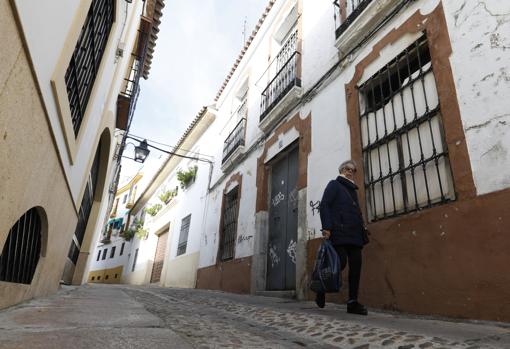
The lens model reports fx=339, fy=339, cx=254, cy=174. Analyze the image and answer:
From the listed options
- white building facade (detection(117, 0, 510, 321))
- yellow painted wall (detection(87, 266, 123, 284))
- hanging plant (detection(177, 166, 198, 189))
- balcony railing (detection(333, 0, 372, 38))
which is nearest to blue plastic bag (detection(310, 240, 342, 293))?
white building facade (detection(117, 0, 510, 321))

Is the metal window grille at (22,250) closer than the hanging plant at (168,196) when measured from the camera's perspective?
Yes

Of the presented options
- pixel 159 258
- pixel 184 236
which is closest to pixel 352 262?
pixel 184 236

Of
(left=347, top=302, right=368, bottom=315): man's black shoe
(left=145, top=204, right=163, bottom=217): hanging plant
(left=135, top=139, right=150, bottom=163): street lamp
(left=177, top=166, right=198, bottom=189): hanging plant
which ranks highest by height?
(left=177, top=166, right=198, bottom=189): hanging plant

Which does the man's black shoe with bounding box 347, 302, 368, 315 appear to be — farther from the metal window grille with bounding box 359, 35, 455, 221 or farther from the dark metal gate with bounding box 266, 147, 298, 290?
the dark metal gate with bounding box 266, 147, 298, 290

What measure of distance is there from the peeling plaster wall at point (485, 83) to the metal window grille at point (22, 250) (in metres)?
3.35

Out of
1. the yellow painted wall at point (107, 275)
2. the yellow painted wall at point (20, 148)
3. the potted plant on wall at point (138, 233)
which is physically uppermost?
the potted plant on wall at point (138, 233)

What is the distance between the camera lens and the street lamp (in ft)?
32.6

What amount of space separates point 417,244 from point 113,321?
2.55 metres

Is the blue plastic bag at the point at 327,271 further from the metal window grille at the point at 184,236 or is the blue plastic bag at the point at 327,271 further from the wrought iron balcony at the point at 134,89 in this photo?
the metal window grille at the point at 184,236

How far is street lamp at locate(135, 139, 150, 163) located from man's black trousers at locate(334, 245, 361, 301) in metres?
7.97

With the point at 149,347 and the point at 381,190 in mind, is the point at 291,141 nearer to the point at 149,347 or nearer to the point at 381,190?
the point at 381,190

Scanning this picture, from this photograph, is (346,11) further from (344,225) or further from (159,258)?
(159,258)

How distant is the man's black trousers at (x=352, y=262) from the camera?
303cm

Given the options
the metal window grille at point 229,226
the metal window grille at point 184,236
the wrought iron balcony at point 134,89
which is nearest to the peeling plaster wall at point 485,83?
the metal window grille at point 229,226
